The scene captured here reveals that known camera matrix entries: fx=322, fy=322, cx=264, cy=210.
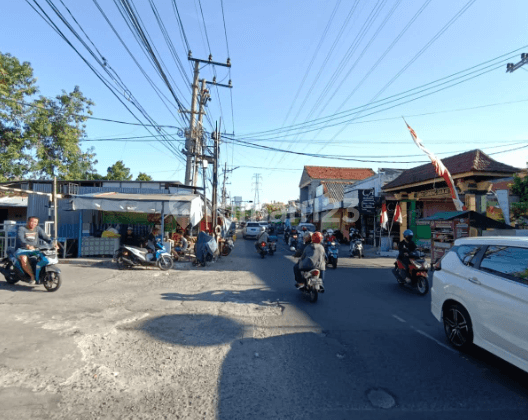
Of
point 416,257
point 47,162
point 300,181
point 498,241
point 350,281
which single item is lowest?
point 350,281

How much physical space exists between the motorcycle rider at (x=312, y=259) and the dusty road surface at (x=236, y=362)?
0.64 m

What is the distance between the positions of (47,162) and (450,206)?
2481 cm

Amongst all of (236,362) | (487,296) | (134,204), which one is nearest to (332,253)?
(134,204)

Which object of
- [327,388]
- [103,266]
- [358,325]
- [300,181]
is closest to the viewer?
[327,388]

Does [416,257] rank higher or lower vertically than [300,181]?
lower

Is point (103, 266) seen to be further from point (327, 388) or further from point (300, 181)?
point (300, 181)

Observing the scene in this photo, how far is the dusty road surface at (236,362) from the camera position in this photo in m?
2.95

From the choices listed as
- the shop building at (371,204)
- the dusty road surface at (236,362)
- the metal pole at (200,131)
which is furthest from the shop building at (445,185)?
the metal pole at (200,131)

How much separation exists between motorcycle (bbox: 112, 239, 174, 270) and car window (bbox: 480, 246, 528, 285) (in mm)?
9168

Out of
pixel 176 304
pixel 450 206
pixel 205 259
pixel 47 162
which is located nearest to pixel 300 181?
pixel 450 206

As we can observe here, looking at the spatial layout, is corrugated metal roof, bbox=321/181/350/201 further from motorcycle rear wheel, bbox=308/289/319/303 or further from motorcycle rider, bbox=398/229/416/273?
motorcycle rear wheel, bbox=308/289/319/303

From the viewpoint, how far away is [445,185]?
16.2 metres

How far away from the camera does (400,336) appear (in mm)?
4852

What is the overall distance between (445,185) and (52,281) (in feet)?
54.8
